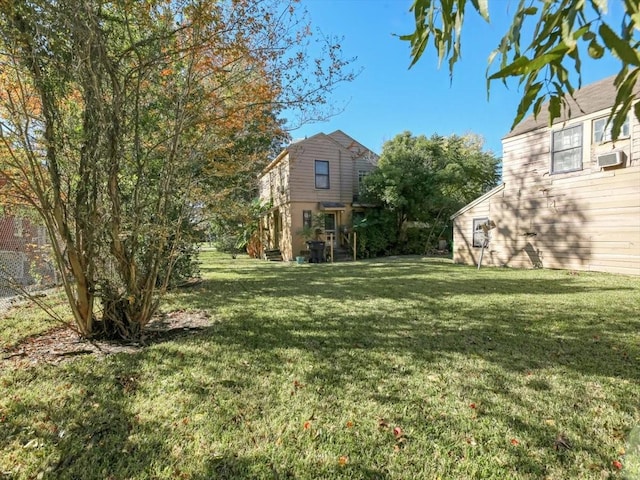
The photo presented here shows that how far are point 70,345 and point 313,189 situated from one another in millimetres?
12021

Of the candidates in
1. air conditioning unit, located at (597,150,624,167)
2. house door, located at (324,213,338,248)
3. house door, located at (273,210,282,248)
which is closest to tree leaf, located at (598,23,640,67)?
air conditioning unit, located at (597,150,624,167)

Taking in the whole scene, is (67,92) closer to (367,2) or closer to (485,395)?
(367,2)

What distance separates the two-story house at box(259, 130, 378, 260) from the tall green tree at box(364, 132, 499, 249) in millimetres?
1138

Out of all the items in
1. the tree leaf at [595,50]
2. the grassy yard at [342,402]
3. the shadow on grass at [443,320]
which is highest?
the tree leaf at [595,50]

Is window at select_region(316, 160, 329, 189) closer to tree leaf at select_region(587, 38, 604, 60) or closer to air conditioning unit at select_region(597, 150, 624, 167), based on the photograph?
air conditioning unit at select_region(597, 150, 624, 167)

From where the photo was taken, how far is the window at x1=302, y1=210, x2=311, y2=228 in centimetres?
1459

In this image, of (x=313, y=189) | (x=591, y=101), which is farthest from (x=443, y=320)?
(x=313, y=189)

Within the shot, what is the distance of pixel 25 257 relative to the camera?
5.91 m

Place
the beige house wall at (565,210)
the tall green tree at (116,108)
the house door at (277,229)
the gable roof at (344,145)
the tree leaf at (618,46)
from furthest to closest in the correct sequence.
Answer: the house door at (277,229), the gable roof at (344,145), the beige house wall at (565,210), the tall green tree at (116,108), the tree leaf at (618,46)

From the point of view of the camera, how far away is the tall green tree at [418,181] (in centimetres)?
1473

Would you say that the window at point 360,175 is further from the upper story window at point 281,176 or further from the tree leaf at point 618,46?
the tree leaf at point 618,46

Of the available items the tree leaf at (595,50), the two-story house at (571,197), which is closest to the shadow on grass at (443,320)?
the two-story house at (571,197)

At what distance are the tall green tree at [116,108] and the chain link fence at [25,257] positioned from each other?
1.12m

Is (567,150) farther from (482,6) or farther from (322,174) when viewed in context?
(482,6)
